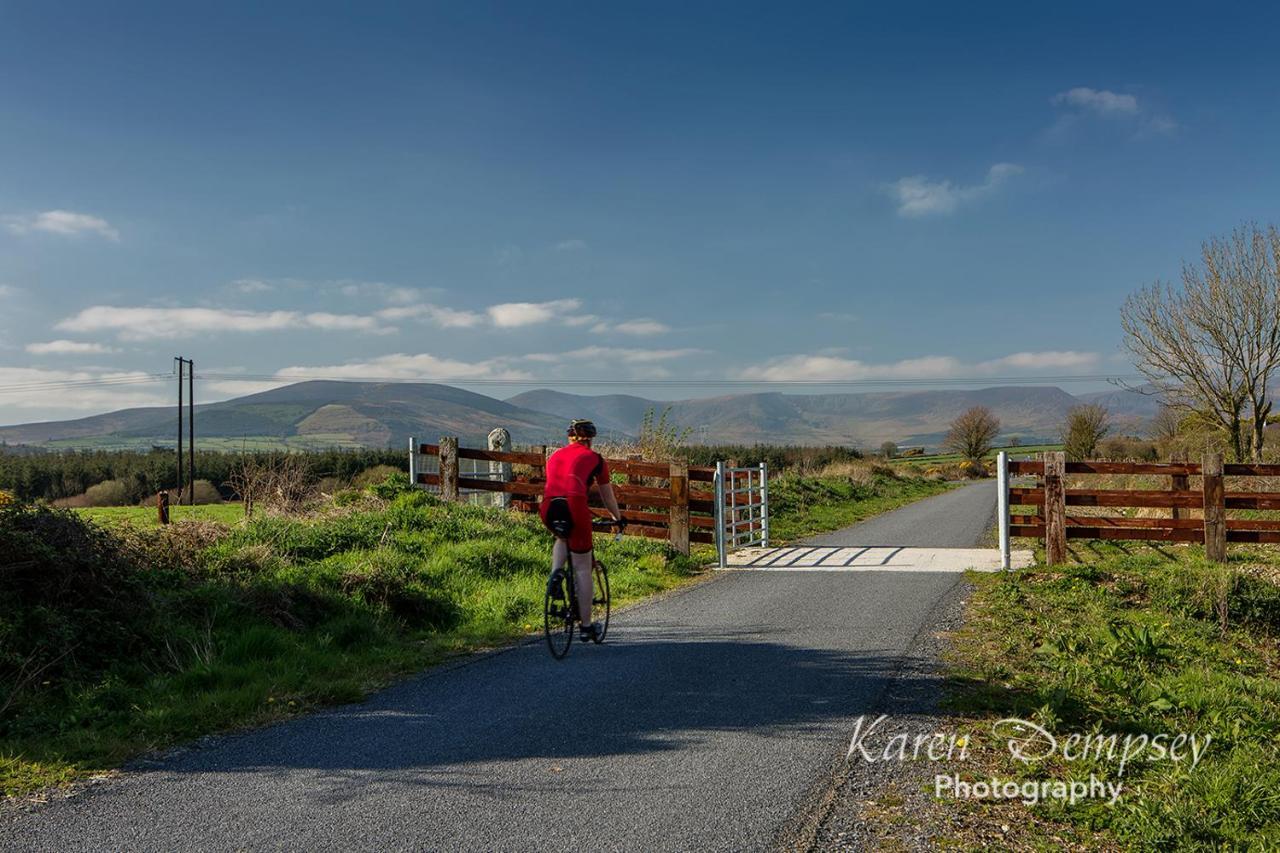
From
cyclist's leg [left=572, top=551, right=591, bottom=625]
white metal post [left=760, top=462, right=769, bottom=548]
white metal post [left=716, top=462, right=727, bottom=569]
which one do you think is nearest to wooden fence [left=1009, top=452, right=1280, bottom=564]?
white metal post [left=716, top=462, right=727, bottom=569]

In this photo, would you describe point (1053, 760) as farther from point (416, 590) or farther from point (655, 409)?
point (655, 409)

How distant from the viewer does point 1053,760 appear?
551 centimetres

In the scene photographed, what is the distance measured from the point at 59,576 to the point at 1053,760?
784cm

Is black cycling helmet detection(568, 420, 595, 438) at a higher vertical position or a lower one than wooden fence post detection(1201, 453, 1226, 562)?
higher

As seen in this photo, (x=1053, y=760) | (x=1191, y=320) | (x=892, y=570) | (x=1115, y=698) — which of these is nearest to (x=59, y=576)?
(x=1053, y=760)

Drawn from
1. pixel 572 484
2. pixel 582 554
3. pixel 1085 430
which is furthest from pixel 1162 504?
pixel 1085 430

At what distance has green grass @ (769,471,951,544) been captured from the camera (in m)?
22.5

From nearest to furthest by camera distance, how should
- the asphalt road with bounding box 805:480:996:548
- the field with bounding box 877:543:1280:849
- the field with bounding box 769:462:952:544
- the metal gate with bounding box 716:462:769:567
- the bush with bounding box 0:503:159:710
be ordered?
the field with bounding box 877:543:1280:849, the bush with bounding box 0:503:159:710, the metal gate with bounding box 716:462:769:567, the asphalt road with bounding box 805:480:996:548, the field with bounding box 769:462:952:544

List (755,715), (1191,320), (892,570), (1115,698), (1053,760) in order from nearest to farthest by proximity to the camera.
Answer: (1053,760) < (755,715) < (1115,698) < (892,570) < (1191,320)

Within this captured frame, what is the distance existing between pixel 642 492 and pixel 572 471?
8.70 meters

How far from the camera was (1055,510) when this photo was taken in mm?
13852

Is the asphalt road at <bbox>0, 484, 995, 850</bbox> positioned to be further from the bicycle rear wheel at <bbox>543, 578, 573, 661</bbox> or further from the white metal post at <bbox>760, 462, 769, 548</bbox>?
the white metal post at <bbox>760, 462, 769, 548</bbox>

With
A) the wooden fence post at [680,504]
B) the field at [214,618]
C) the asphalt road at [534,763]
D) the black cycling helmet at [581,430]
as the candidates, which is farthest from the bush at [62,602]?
the wooden fence post at [680,504]

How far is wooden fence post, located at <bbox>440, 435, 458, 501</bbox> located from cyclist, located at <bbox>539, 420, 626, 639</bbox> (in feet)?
39.7
